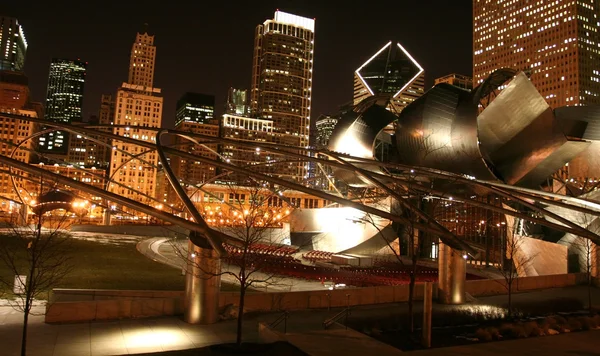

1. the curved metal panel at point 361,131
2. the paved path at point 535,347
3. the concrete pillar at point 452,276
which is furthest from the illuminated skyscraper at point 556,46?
the paved path at point 535,347

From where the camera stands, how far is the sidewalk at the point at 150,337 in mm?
10875

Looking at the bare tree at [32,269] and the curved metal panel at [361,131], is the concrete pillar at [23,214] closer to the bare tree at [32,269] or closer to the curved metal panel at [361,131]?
the bare tree at [32,269]

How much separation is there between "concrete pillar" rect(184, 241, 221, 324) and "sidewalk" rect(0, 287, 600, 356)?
1.07 ft

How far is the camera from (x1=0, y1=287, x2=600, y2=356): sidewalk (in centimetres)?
1088

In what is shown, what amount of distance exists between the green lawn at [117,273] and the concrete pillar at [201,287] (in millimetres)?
5400

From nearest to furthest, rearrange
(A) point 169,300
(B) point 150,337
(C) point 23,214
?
(B) point 150,337
(A) point 169,300
(C) point 23,214

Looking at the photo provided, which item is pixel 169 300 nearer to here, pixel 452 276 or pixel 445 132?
pixel 452 276

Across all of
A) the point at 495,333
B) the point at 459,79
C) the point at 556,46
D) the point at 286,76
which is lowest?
the point at 495,333

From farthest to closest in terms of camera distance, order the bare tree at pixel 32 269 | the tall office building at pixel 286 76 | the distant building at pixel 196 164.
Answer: the tall office building at pixel 286 76 → the distant building at pixel 196 164 → the bare tree at pixel 32 269

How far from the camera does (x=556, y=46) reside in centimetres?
12719

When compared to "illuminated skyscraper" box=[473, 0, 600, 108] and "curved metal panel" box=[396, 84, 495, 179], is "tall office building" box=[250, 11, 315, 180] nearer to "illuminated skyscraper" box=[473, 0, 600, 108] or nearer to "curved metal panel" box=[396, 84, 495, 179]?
"illuminated skyscraper" box=[473, 0, 600, 108]

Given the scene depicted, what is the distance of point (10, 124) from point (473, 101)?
12480 centimetres

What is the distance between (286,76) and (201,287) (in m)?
162

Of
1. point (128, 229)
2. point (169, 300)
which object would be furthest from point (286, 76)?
point (169, 300)
